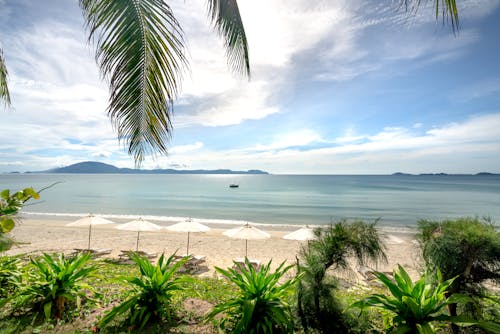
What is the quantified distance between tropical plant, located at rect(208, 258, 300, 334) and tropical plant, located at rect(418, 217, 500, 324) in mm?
2214

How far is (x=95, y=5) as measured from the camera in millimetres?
2859

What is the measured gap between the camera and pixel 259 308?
11.7 ft

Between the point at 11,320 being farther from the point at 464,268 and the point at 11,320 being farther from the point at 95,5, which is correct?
the point at 464,268

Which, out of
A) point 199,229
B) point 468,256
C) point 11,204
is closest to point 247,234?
point 199,229

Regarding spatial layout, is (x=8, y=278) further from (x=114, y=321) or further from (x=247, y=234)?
(x=247, y=234)

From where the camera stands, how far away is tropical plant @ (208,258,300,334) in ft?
11.1

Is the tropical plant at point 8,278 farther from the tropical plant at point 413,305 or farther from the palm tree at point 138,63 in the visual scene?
the tropical plant at point 413,305

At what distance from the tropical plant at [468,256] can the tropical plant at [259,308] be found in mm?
2214

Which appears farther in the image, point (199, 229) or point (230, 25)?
point (199, 229)

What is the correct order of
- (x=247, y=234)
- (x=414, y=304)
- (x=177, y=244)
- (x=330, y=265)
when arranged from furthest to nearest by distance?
(x=177, y=244)
(x=247, y=234)
(x=330, y=265)
(x=414, y=304)

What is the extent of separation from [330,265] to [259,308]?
1311 millimetres

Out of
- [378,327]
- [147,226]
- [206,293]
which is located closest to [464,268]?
[378,327]

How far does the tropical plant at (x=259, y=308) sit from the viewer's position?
3.38 metres

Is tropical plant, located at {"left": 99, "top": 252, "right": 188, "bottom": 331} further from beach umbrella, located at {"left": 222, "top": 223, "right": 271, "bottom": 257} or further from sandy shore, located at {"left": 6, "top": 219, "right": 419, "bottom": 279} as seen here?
sandy shore, located at {"left": 6, "top": 219, "right": 419, "bottom": 279}
